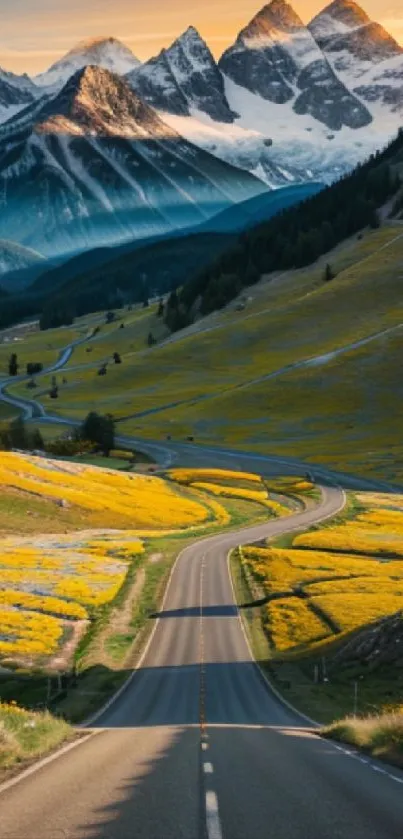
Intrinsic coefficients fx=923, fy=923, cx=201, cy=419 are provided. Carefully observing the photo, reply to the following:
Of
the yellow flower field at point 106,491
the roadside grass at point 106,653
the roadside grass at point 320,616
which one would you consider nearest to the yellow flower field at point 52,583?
the roadside grass at point 106,653

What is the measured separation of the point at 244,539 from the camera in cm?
10362

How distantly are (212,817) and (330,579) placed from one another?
62591 millimetres

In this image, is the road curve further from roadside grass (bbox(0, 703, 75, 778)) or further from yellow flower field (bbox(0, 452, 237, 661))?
roadside grass (bbox(0, 703, 75, 778))

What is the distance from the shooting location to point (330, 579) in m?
78.5

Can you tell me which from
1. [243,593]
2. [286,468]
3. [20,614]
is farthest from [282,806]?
[286,468]

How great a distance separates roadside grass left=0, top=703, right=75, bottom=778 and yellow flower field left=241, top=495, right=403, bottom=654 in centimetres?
2761

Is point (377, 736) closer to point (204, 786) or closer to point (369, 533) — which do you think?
point (204, 786)

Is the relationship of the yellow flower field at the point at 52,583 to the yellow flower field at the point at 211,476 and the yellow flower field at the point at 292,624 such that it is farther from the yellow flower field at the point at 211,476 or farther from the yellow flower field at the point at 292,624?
the yellow flower field at the point at 211,476

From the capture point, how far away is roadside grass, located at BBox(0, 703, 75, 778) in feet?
74.8

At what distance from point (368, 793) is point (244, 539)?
8485cm

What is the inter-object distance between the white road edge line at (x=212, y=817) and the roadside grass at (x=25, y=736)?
5566 millimetres

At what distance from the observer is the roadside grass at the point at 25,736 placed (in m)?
22.8

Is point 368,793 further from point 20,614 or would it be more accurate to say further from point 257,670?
point 20,614

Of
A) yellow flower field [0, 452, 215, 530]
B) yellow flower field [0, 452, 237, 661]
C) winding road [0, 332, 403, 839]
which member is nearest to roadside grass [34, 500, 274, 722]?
winding road [0, 332, 403, 839]
